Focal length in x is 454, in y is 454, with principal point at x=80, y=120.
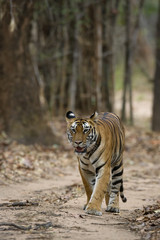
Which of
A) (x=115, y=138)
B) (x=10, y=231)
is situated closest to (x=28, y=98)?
(x=115, y=138)

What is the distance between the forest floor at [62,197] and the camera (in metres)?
4.53

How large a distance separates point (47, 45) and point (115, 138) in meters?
12.9

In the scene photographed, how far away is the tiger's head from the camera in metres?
5.55

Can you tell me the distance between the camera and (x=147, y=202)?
6707mm

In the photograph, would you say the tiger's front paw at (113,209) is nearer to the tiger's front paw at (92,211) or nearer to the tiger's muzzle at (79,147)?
the tiger's front paw at (92,211)

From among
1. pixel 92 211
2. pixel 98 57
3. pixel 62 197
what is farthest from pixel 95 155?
pixel 98 57

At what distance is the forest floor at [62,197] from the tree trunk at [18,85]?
1.41ft

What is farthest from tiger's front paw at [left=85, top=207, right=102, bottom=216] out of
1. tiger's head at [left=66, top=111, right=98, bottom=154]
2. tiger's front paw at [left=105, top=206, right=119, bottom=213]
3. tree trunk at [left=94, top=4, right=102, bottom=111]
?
tree trunk at [left=94, top=4, right=102, bottom=111]

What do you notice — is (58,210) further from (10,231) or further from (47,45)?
(47,45)

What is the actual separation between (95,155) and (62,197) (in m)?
1.51

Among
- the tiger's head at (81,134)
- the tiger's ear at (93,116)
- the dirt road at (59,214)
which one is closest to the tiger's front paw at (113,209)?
the dirt road at (59,214)

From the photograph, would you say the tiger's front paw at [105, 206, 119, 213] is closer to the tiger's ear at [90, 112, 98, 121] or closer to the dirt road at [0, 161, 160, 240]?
the dirt road at [0, 161, 160, 240]

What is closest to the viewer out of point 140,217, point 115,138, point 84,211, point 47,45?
point 140,217

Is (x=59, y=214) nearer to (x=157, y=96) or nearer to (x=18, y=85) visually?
(x=18, y=85)
